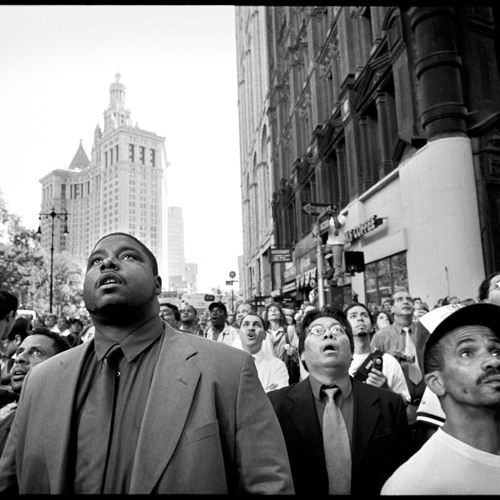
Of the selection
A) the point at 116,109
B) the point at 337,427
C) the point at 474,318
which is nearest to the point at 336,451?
the point at 337,427

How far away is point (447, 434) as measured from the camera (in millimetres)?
2229

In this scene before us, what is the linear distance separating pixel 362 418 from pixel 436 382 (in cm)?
101

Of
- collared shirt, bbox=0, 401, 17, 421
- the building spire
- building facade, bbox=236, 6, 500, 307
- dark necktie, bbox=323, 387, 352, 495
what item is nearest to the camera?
dark necktie, bbox=323, 387, 352, 495

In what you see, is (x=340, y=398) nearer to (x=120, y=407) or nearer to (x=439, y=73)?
(x=120, y=407)

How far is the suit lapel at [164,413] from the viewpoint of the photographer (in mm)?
1873

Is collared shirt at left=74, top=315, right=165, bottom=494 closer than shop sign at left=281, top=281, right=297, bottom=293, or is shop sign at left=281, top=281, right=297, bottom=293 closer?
collared shirt at left=74, top=315, right=165, bottom=494

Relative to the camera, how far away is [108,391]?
215 cm

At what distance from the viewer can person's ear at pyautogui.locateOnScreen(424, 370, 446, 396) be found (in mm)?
2391

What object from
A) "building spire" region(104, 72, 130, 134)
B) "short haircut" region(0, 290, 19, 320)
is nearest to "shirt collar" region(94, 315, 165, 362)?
"short haircut" region(0, 290, 19, 320)

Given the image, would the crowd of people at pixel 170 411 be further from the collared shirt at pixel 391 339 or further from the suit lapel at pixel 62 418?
the collared shirt at pixel 391 339

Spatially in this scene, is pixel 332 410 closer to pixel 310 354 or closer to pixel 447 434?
pixel 310 354

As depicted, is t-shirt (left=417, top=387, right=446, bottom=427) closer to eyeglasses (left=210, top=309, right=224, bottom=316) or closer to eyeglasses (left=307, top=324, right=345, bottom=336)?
eyeglasses (left=307, top=324, right=345, bottom=336)

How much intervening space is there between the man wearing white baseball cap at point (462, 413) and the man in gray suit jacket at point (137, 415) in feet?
2.01

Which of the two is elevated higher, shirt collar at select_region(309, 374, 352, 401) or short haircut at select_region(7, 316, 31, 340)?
short haircut at select_region(7, 316, 31, 340)
